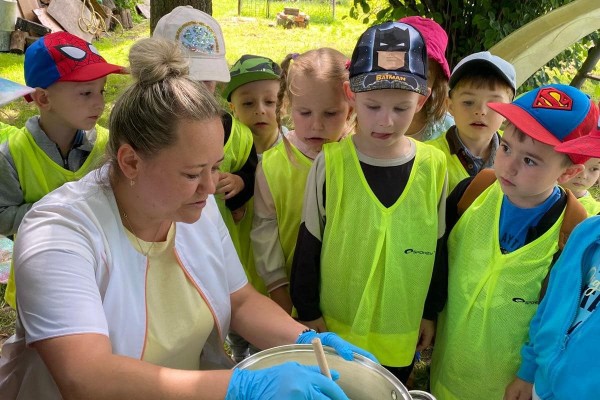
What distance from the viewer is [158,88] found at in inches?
61.4

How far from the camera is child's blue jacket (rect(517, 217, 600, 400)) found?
1.61 metres

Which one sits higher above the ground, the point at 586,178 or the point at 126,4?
the point at 586,178

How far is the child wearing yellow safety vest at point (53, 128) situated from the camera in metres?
2.40

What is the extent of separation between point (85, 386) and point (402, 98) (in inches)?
52.2

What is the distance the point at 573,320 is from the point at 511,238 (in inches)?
13.6

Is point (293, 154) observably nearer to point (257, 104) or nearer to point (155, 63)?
point (257, 104)

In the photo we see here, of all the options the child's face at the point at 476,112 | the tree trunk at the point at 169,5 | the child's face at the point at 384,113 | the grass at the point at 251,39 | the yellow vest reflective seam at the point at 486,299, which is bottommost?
the grass at the point at 251,39

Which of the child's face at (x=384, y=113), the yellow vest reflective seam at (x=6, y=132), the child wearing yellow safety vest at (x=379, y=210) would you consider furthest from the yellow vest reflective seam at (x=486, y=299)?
the yellow vest reflective seam at (x=6, y=132)

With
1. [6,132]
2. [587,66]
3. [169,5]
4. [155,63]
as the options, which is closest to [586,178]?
[155,63]

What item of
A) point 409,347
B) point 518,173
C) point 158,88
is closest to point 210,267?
point 158,88

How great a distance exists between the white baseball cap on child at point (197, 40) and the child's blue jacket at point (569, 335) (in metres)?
1.54

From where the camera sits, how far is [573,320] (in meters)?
1.69

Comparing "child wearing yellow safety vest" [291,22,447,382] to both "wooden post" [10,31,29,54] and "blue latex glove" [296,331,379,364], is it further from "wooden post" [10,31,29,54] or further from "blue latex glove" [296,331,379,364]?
"wooden post" [10,31,29,54]

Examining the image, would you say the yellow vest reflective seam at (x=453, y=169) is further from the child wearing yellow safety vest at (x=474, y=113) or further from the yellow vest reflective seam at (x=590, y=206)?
the yellow vest reflective seam at (x=590, y=206)
